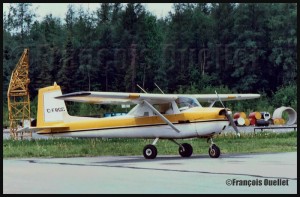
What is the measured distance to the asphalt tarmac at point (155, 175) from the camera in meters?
12.1

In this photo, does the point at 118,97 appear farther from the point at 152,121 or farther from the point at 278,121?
the point at 278,121

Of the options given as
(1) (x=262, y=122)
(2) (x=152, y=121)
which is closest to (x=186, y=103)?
(2) (x=152, y=121)

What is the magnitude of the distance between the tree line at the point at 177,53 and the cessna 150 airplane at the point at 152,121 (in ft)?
152

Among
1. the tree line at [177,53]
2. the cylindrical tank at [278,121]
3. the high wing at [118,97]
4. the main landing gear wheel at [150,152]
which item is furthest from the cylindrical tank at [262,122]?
the main landing gear wheel at [150,152]

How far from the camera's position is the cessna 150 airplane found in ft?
66.9

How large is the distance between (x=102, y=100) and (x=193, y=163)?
4980 millimetres

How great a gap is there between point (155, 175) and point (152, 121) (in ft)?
21.5

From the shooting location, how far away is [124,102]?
76.0 feet

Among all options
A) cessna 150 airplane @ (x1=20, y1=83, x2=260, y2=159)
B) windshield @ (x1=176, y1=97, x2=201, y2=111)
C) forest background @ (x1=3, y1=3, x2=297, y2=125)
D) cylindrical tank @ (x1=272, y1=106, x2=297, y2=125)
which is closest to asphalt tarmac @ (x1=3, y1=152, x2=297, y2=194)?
cessna 150 airplane @ (x1=20, y1=83, x2=260, y2=159)

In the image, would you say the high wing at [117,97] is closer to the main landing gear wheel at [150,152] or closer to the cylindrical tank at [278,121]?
the main landing gear wheel at [150,152]

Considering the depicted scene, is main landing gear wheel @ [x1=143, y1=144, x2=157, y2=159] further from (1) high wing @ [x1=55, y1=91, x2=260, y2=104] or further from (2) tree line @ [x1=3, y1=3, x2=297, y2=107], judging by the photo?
(2) tree line @ [x1=3, y1=3, x2=297, y2=107]

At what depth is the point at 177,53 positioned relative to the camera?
258 feet

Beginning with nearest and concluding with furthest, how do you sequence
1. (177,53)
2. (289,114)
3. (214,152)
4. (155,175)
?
(155,175) → (214,152) → (289,114) → (177,53)

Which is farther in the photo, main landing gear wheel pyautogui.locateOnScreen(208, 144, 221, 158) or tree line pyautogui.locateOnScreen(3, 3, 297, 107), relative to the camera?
tree line pyautogui.locateOnScreen(3, 3, 297, 107)
